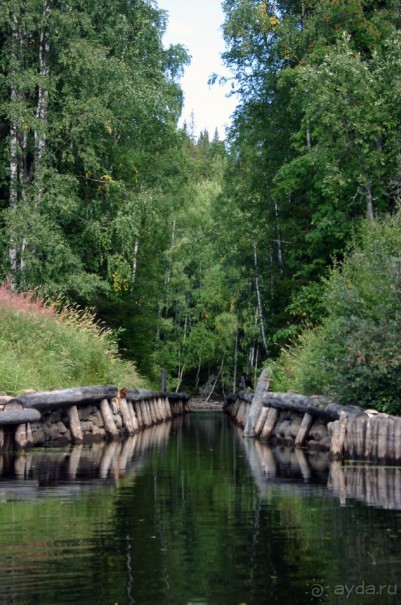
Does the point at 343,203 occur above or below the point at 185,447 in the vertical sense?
above

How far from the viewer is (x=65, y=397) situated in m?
18.3

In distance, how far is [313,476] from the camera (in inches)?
522

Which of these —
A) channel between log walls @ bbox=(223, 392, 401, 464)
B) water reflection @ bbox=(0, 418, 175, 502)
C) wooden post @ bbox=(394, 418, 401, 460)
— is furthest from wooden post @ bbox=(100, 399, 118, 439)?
wooden post @ bbox=(394, 418, 401, 460)

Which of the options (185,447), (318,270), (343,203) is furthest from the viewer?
(318,270)

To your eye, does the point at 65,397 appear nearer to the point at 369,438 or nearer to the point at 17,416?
the point at 17,416

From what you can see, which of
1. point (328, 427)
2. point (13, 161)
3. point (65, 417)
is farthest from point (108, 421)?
point (13, 161)

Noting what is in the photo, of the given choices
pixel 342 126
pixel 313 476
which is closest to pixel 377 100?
pixel 342 126

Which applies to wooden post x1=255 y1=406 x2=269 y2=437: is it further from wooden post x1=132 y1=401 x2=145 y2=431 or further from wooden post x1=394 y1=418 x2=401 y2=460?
wooden post x1=394 y1=418 x2=401 y2=460

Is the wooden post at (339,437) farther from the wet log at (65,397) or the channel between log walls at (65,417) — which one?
the wet log at (65,397)

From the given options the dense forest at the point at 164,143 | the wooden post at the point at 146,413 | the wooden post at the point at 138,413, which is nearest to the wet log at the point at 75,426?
the dense forest at the point at 164,143

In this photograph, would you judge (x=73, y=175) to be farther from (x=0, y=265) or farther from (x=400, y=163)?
(x=400, y=163)

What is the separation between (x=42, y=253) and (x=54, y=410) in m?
11.0

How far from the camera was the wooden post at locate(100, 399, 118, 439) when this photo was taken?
827 inches
